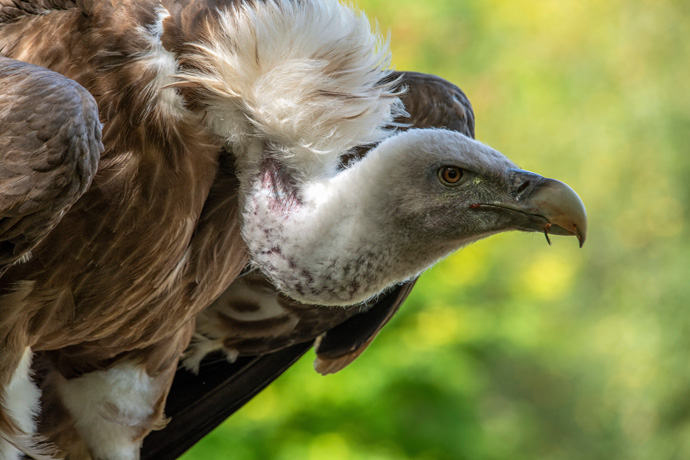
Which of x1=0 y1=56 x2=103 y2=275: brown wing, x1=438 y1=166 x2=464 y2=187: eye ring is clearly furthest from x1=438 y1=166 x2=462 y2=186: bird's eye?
x1=0 y1=56 x2=103 y2=275: brown wing

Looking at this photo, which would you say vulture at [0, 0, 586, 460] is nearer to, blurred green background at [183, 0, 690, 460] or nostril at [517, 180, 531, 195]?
nostril at [517, 180, 531, 195]

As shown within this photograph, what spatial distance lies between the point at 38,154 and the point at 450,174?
109cm

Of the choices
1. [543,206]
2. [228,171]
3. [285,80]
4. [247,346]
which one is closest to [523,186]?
[543,206]

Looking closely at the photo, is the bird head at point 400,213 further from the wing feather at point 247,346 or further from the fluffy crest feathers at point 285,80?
the wing feather at point 247,346

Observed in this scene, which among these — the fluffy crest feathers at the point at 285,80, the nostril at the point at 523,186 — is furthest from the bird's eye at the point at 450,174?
the fluffy crest feathers at the point at 285,80

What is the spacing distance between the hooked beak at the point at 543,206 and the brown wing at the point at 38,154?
1.07 m

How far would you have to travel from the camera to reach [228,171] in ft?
9.55

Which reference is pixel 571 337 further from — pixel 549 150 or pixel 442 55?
pixel 442 55

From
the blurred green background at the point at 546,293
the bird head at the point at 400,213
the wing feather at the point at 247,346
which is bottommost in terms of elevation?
the blurred green background at the point at 546,293

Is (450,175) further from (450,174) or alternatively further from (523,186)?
(523,186)

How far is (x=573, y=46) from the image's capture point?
1258 centimetres

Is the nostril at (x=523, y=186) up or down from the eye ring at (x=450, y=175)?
up

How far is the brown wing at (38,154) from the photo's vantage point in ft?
7.25

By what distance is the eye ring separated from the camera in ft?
8.52
